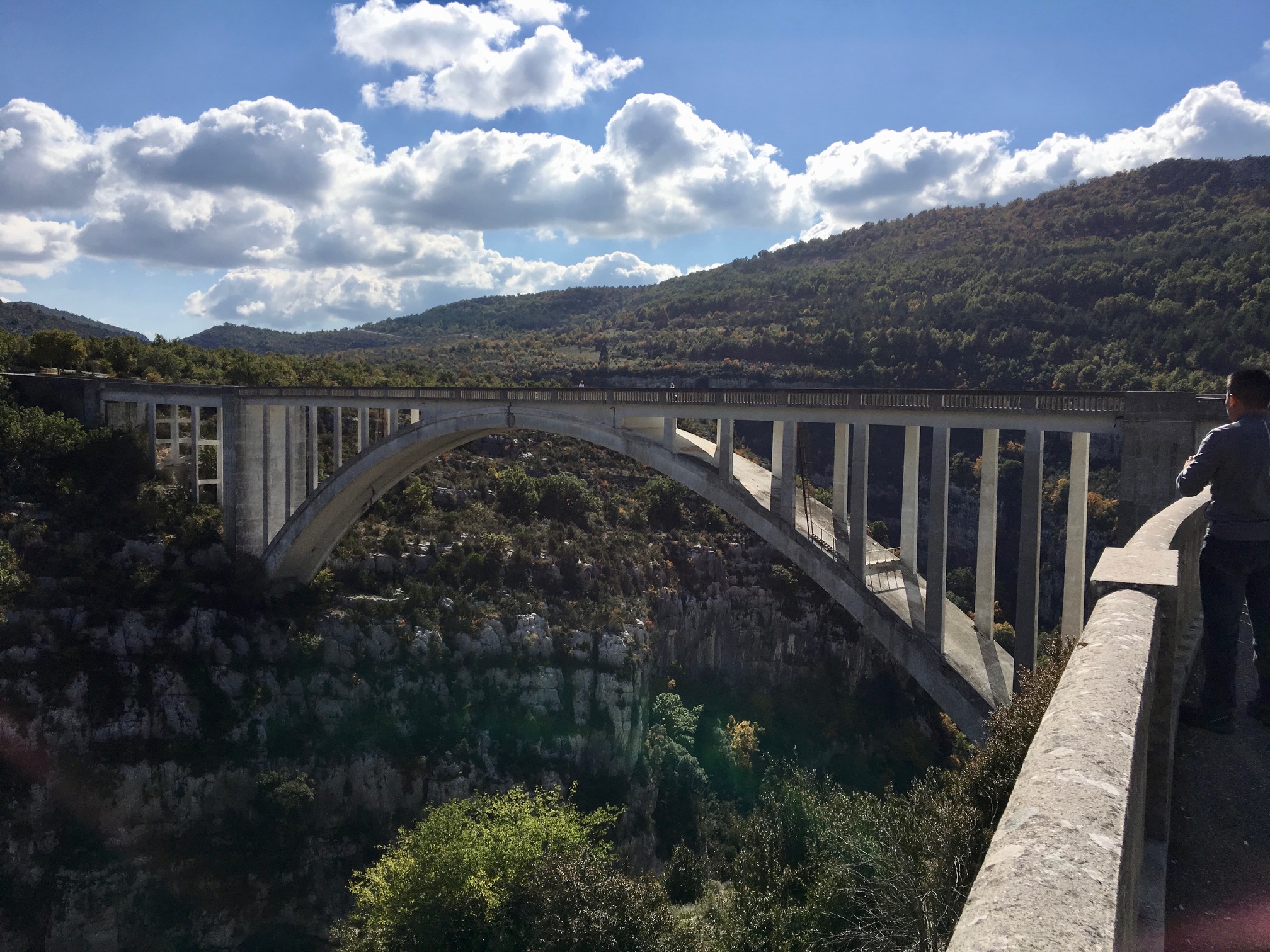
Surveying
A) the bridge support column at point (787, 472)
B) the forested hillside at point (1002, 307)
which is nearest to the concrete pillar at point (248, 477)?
the bridge support column at point (787, 472)

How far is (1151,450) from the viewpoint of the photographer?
12.0 metres

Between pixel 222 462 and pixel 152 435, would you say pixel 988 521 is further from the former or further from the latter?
pixel 152 435

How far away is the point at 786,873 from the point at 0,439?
32179 millimetres

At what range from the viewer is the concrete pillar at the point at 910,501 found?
1472cm

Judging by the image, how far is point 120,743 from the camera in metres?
23.5

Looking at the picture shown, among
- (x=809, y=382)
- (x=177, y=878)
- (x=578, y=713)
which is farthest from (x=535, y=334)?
(x=177, y=878)

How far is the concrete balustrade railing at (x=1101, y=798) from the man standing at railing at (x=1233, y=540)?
0.31 meters

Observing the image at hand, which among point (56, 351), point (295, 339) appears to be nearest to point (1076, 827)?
point (56, 351)

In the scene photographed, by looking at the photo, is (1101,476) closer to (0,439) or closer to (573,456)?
(573,456)

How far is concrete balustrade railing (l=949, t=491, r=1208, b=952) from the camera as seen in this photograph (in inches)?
87.3

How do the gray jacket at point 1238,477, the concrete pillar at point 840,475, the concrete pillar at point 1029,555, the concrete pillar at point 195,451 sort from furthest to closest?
1. the concrete pillar at point 195,451
2. the concrete pillar at point 840,475
3. the concrete pillar at point 1029,555
4. the gray jacket at point 1238,477

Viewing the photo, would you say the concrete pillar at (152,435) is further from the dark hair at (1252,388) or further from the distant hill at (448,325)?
the distant hill at (448,325)

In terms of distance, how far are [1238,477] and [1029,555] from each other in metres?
8.47

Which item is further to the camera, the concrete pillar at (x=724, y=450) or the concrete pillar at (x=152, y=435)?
the concrete pillar at (x=152, y=435)
